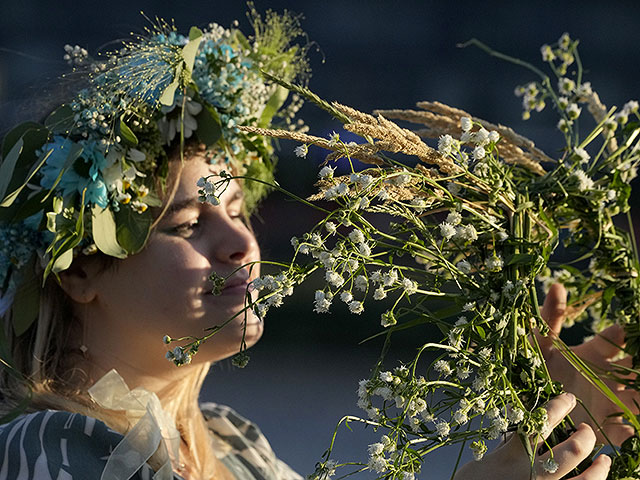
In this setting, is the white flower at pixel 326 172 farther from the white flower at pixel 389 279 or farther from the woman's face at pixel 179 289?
the woman's face at pixel 179 289

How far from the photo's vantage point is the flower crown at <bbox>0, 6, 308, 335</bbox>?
1490 millimetres

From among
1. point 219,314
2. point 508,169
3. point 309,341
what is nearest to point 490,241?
point 508,169

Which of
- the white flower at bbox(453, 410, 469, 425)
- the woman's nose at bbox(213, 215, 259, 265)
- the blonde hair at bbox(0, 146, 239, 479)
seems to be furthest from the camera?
the woman's nose at bbox(213, 215, 259, 265)

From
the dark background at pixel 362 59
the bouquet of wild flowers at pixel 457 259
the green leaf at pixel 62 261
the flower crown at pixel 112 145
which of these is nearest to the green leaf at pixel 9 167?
the flower crown at pixel 112 145

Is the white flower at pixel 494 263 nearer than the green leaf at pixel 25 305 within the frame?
Yes

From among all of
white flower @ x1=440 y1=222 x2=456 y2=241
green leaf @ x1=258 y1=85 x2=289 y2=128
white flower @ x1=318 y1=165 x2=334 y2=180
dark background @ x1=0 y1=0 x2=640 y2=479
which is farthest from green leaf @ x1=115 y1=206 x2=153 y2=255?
dark background @ x1=0 y1=0 x2=640 y2=479

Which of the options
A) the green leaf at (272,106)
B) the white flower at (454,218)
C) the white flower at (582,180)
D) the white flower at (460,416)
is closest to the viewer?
the white flower at (460,416)

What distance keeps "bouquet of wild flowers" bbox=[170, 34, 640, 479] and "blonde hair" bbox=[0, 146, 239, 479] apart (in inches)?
25.7

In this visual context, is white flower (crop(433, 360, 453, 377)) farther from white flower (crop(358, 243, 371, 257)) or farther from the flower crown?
the flower crown

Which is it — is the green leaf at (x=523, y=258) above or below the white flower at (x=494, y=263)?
below

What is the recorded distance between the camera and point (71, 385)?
66.5 inches

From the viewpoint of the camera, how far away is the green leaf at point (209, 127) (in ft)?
5.66

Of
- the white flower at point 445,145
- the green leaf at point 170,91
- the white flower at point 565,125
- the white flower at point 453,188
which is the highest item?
the green leaf at point 170,91

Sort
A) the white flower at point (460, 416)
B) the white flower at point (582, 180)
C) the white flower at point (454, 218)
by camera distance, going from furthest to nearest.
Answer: the white flower at point (582, 180), the white flower at point (454, 218), the white flower at point (460, 416)
